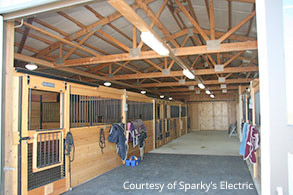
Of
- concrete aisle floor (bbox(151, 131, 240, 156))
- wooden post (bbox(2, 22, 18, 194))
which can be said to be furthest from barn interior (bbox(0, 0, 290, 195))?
concrete aisle floor (bbox(151, 131, 240, 156))

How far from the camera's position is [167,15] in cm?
A: 570

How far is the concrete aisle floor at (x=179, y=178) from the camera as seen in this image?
137 inches

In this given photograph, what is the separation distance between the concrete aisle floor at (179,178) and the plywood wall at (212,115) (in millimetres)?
10053

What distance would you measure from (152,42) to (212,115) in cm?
1319

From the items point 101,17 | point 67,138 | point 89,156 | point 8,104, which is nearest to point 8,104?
point 8,104

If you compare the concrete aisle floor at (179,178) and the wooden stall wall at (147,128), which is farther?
the wooden stall wall at (147,128)

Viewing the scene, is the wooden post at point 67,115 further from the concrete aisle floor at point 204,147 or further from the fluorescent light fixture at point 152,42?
the concrete aisle floor at point 204,147

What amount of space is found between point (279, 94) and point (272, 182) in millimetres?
392

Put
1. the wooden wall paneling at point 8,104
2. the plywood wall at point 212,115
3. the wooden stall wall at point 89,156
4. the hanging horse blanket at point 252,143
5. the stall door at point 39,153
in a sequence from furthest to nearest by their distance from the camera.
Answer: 1. the plywood wall at point 212,115
2. the wooden stall wall at point 89,156
3. the hanging horse blanket at point 252,143
4. the stall door at point 39,153
5. the wooden wall paneling at point 8,104

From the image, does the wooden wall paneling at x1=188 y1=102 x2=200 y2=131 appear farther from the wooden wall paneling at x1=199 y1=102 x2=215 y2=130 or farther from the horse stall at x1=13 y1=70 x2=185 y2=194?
the horse stall at x1=13 y1=70 x2=185 y2=194

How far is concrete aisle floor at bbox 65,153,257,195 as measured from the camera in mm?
3492

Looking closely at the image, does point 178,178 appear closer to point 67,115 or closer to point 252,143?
point 252,143

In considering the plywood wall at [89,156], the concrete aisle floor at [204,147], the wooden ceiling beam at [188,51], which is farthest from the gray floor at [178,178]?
the wooden ceiling beam at [188,51]

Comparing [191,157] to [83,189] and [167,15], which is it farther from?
[167,15]
